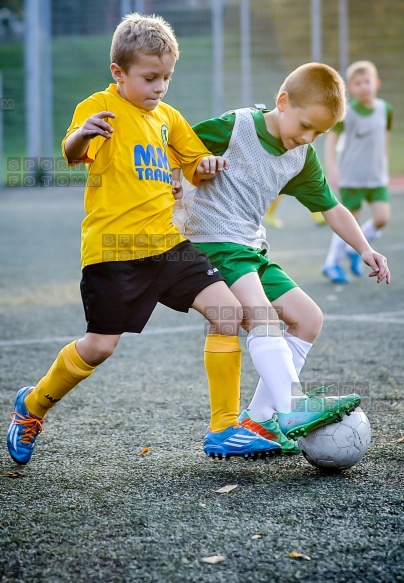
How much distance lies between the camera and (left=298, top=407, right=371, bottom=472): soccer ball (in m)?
3.25

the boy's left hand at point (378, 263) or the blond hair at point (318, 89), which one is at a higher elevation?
the blond hair at point (318, 89)

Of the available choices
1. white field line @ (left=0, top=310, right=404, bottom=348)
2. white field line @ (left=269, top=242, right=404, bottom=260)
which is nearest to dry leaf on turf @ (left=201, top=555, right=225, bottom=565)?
white field line @ (left=0, top=310, right=404, bottom=348)

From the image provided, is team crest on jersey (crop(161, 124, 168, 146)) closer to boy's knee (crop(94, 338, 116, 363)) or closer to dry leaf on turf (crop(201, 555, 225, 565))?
boy's knee (crop(94, 338, 116, 363))

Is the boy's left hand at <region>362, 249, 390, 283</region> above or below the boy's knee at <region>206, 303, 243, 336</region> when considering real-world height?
above

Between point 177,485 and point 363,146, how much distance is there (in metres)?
6.24

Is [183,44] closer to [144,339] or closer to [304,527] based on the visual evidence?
[144,339]

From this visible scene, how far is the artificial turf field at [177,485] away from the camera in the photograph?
2.51 m

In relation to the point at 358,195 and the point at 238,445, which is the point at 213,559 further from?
the point at 358,195

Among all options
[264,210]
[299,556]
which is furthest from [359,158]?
[299,556]

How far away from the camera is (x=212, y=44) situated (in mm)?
23859

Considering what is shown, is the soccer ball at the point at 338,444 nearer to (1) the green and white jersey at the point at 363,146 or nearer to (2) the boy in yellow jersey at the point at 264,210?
(2) the boy in yellow jersey at the point at 264,210

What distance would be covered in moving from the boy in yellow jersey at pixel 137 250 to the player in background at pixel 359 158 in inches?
192

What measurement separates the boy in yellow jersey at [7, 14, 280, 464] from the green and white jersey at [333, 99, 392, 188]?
5369mm

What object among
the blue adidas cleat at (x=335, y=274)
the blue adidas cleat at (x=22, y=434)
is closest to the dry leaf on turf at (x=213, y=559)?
the blue adidas cleat at (x=22, y=434)
